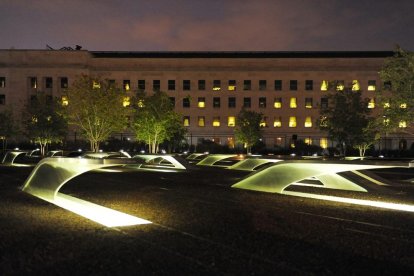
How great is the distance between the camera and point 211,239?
8711 mm

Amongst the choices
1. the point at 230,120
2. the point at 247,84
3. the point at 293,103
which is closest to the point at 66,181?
the point at 230,120

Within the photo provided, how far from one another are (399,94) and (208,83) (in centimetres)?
5826

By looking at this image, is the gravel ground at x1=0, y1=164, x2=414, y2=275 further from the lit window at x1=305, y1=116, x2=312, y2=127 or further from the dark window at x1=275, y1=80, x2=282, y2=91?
the dark window at x1=275, y1=80, x2=282, y2=91

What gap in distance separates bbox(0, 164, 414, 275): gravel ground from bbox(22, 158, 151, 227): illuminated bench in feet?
1.53

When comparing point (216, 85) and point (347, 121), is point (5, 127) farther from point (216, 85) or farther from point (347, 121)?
point (347, 121)

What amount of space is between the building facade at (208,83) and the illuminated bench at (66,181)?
62.7 meters

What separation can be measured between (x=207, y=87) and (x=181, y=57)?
311 inches

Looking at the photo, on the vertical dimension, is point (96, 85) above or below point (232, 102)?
below

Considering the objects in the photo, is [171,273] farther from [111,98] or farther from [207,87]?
[207,87]

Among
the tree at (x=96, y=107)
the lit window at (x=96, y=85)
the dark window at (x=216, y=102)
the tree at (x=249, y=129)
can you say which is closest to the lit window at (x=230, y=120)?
the dark window at (x=216, y=102)

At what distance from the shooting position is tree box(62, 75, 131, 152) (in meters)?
46.8

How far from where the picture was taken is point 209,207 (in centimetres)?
1325

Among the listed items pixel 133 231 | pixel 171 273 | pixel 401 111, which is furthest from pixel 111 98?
pixel 171 273

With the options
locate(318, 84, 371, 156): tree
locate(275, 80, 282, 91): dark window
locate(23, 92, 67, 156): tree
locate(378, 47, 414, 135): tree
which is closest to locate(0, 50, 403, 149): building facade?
locate(275, 80, 282, 91): dark window
